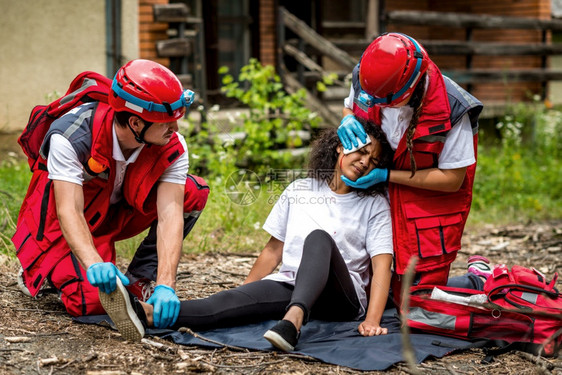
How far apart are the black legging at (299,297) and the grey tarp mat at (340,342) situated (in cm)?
6

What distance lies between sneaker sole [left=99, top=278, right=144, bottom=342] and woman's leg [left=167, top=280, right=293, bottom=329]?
0.23 meters

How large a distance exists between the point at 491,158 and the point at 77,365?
7414 millimetres

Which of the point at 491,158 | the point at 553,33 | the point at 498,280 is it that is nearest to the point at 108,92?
→ the point at 498,280

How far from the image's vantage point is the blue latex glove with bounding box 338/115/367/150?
11.2ft

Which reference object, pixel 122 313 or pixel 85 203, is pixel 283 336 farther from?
pixel 85 203

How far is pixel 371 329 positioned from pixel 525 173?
6090 mm

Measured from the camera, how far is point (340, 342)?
3.22 meters

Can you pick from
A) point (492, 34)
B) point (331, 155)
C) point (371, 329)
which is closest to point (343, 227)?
point (331, 155)

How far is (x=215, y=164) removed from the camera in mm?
6145

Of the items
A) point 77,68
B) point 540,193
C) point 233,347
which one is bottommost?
point 540,193

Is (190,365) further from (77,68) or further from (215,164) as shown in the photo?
(77,68)

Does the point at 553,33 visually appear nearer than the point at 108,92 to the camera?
No

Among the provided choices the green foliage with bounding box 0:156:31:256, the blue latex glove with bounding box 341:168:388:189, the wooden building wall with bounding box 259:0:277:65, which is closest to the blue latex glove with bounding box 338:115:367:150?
the blue latex glove with bounding box 341:168:388:189

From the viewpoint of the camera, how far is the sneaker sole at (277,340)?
9.65ft
